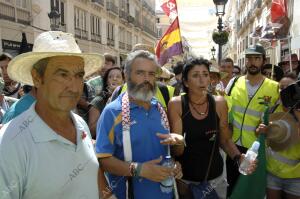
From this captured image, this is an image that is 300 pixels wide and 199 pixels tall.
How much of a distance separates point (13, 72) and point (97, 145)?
84cm

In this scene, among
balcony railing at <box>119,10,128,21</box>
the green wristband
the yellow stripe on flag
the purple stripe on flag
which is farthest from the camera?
balcony railing at <box>119,10,128,21</box>

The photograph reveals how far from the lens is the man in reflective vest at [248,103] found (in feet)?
Result: 15.0

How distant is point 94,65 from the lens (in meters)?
2.53

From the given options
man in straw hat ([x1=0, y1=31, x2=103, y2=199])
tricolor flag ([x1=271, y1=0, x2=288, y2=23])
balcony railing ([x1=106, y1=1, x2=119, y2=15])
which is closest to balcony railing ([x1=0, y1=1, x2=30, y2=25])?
tricolor flag ([x1=271, y1=0, x2=288, y2=23])

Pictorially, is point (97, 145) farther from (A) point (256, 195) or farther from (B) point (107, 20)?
(B) point (107, 20)

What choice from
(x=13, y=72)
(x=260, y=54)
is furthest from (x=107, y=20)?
(x=13, y=72)

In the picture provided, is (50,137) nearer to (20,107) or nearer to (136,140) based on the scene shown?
(136,140)

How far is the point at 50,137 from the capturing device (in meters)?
1.88

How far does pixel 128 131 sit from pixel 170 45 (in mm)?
6649

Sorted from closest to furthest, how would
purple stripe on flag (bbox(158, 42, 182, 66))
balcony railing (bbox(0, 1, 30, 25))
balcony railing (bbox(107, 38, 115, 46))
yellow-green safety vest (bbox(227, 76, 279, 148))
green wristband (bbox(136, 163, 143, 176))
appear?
green wristband (bbox(136, 163, 143, 176)), yellow-green safety vest (bbox(227, 76, 279, 148)), purple stripe on flag (bbox(158, 42, 182, 66)), balcony railing (bbox(0, 1, 30, 25)), balcony railing (bbox(107, 38, 115, 46))

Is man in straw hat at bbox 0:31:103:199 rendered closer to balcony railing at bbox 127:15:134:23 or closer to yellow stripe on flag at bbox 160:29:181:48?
yellow stripe on flag at bbox 160:29:181:48

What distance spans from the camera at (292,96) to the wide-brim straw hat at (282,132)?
12 centimetres

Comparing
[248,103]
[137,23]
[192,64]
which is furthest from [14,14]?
[137,23]

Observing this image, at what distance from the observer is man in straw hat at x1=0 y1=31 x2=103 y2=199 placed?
69.2 inches
